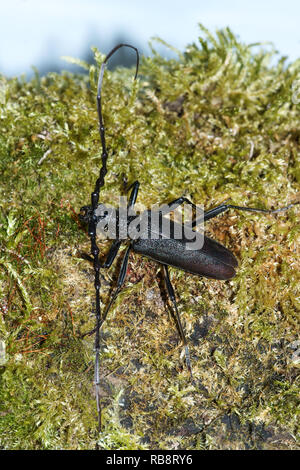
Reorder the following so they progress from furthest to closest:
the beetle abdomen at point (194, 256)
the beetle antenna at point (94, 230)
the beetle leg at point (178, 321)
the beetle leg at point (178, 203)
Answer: the beetle leg at point (178, 203) → the beetle abdomen at point (194, 256) → the beetle leg at point (178, 321) → the beetle antenna at point (94, 230)

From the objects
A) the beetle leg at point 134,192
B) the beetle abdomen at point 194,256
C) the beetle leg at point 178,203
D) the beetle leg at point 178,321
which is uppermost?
the beetle leg at point 134,192

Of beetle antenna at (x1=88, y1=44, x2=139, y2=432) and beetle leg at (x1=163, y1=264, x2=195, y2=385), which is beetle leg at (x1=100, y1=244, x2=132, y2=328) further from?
beetle leg at (x1=163, y1=264, x2=195, y2=385)

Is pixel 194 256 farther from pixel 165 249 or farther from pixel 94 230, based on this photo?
pixel 94 230

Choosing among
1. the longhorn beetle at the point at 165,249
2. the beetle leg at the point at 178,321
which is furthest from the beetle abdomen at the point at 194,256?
the beetle leg at the point at 178,321

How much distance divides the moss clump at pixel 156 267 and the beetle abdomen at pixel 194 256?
15cm

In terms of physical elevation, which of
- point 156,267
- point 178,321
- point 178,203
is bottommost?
point 178,321

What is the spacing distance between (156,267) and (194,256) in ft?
1.21

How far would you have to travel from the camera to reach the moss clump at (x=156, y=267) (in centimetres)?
291

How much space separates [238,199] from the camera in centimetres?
356

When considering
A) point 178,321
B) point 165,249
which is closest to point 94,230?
point 165,249

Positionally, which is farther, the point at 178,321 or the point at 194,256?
the point at 194,256

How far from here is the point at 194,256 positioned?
3230 millimetres

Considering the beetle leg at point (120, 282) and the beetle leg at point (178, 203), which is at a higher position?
the beetle leg at point (178, 203)

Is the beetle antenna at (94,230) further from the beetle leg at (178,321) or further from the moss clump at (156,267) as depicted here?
the beetle leg at (178,321)
